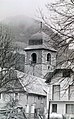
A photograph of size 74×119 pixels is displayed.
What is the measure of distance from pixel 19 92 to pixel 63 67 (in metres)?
41.9

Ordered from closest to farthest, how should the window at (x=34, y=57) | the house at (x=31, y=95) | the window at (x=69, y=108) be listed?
the window at (x=69, y=108), the house at (x=31, y=95), the window at (x=34, y=57)

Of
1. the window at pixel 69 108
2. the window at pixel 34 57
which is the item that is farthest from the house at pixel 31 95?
the window at pixel 34 57

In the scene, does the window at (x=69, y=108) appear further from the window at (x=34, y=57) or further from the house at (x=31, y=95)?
the window at (x=34, y=57)

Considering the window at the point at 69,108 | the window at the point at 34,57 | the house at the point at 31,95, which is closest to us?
the window at the point at 69,108

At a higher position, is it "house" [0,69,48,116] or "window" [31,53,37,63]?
"window" [31,53,37,63]

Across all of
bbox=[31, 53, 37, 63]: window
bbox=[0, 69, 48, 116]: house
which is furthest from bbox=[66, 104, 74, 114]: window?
bbox=[31, 53, 37, 63]: window

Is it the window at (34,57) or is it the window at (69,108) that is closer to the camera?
the window at (69,108)

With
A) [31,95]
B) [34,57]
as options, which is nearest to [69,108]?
[31,95]

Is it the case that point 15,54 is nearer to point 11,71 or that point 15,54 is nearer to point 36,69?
point 11,71

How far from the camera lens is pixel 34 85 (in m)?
68.0

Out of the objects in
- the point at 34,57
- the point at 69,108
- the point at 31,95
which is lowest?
the point at 31,95

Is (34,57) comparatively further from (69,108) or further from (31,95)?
(69,108)

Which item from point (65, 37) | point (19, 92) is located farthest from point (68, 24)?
point (19, 92)

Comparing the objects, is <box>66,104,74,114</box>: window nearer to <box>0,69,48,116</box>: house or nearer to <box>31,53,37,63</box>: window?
<box>0,69,48,116</box>: house
